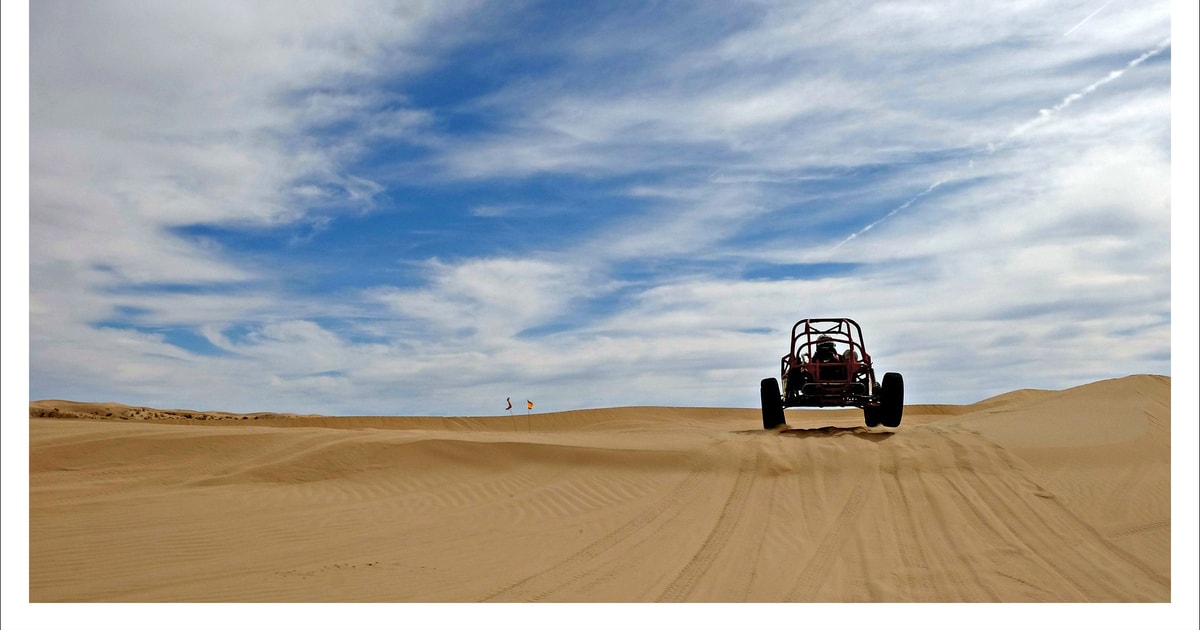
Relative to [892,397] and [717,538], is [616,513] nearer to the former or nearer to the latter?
[717,538]

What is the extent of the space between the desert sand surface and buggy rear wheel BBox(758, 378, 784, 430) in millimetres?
1073

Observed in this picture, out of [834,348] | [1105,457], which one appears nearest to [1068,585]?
[1105,457]

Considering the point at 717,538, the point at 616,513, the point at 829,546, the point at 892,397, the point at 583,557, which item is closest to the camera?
the point at 583,557

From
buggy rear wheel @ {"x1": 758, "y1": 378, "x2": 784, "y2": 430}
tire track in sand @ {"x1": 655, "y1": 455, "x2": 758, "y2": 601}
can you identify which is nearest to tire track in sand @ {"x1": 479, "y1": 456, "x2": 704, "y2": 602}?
tire track in sand @ {"x1": 655, "y1": 455, "x2": 758, "y2": 601}

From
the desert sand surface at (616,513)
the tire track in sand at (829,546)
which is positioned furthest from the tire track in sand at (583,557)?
the tire track in sand at (829,546)

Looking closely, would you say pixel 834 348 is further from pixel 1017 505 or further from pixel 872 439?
pixel 1017 505

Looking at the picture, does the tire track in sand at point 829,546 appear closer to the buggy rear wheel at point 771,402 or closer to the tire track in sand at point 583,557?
Answer: the tire track in sand at point 583,557

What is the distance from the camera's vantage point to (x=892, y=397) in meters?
17.2

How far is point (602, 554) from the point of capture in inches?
364

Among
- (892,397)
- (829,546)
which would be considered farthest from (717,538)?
(892,397)

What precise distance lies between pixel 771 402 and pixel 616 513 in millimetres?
7894

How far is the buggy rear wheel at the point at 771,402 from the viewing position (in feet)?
60.5

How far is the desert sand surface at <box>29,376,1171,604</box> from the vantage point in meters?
8.05

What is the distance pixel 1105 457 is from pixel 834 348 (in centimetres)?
603
